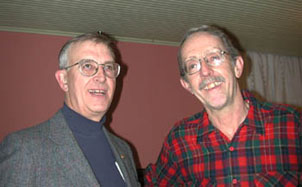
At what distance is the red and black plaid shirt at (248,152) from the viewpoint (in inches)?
52.1

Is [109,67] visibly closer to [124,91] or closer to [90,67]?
[90,67]

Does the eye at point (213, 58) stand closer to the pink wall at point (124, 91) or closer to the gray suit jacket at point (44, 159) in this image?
the gray suit jacket at point (44, 159)

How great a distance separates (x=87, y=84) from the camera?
1462mm

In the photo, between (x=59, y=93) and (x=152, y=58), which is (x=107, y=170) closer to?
(x=59, y=93)

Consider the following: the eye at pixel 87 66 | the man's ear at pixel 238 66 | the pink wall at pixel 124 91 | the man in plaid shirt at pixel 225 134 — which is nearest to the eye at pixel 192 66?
the man in plaid shirt at pixel 225 134

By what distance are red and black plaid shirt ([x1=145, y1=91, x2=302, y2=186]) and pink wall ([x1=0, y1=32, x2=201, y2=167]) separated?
1.54m

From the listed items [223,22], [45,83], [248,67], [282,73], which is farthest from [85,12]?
[282,73]

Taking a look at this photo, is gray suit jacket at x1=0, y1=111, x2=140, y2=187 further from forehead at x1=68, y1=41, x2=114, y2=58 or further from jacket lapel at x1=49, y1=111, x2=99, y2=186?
forehead at x1=68, y1=41, x2=114, y2=58

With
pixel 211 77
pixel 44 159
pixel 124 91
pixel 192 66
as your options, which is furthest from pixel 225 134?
pixel 124 91

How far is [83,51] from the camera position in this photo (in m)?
1.50

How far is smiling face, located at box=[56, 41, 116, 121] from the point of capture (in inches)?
57.3

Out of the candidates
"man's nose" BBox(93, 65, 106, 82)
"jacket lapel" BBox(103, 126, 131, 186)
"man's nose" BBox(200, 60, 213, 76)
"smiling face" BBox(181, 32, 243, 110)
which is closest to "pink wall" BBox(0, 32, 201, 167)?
"jacket lapel" BBox(103, 126, 131, 186)

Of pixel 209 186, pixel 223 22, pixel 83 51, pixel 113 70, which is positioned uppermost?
pixel 223 22

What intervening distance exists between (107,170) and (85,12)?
5.54 feet
